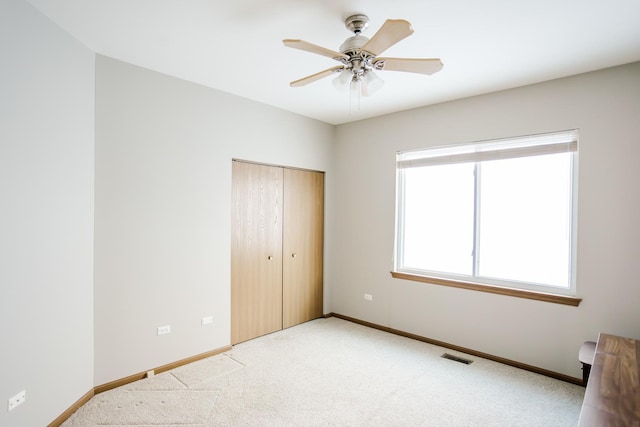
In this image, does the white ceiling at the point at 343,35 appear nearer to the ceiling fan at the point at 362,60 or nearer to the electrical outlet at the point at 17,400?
the ceiling fan at the point at 362,60

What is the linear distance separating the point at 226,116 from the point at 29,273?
215 centimetres

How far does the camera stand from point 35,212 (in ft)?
6.85

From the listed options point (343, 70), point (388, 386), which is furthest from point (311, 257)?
point (343, 70)

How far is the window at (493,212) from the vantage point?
3.10m

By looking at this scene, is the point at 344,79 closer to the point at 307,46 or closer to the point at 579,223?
the point at 307,46

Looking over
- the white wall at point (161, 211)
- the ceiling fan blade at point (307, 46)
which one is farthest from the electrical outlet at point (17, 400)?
the ceiling fan blade at point (307, 46)

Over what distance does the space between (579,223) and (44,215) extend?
4.08 m

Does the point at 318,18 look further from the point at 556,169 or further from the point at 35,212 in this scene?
the point at 556,169

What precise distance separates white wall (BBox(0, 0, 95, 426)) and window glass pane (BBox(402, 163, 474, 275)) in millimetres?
3268

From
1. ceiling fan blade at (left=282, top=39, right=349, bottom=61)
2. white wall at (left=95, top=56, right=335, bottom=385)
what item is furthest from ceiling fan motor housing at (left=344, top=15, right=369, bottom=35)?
white wall at (left=95, top=56, right=335, bottom=385)

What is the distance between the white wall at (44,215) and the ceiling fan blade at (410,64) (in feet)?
6.92

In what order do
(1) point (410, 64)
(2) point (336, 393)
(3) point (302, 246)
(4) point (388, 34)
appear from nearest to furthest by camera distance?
(4) point (388, 34), (1) point (410, 64), (2) point (336, 393), (3) point (302, 246)

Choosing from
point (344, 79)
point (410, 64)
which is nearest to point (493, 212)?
point (410, 64)

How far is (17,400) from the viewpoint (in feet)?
6.45
